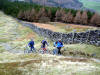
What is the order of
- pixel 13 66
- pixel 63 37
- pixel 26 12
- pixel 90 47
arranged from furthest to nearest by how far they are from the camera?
pixel 26 12, pixel 63 37, pixel 90 47, pixel 13 66

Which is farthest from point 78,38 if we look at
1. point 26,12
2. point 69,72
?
point 26,12

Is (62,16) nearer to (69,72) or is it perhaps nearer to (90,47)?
(90,47)

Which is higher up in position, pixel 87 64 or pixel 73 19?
pixel 87 64

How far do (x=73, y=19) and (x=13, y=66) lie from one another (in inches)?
3880

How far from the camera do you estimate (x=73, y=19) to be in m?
113

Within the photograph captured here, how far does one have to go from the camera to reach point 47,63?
20156 millimetres

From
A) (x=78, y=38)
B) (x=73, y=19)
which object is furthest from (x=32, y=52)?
(x=73, y=19)

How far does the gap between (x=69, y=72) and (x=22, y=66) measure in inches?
251

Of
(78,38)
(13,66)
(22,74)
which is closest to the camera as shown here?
(22,74)

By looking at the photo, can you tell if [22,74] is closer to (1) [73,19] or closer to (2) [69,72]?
(2) [69,72]

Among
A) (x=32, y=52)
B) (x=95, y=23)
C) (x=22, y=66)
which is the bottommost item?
(x=95, y=23)

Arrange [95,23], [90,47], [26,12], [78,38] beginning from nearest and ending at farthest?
[90,47], [78,38], [95,23], [26,12]

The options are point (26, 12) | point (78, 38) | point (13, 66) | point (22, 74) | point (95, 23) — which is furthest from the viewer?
point (26, 12)

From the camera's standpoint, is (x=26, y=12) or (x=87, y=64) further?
(x=26, y=12)
